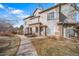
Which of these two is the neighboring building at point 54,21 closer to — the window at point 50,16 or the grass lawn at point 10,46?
the window at point 50,16

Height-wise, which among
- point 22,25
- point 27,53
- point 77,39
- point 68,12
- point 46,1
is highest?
point 46,1

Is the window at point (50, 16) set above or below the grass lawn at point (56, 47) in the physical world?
above

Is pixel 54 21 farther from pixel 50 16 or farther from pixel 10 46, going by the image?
pixel 10 46

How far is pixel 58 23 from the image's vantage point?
2.18 metres

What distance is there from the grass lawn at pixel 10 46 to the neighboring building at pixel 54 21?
180 mm

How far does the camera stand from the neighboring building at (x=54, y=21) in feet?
7.04

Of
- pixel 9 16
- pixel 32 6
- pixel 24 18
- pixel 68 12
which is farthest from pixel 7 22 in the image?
pixel 68 12

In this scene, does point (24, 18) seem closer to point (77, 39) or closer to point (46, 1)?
point (46, 1)

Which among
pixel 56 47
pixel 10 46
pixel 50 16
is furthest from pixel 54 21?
pixel 10 46

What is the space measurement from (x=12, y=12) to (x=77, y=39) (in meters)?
0.91

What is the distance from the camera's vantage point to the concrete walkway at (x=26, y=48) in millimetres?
2141

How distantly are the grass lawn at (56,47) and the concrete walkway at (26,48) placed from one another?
0.07 meters

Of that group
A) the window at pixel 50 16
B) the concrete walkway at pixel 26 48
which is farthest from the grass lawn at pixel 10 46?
the window at pixel 50 16

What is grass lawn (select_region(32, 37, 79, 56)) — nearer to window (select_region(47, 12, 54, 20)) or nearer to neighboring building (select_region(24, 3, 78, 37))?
neighboring building (select_region(24, 3, 78, 37))
